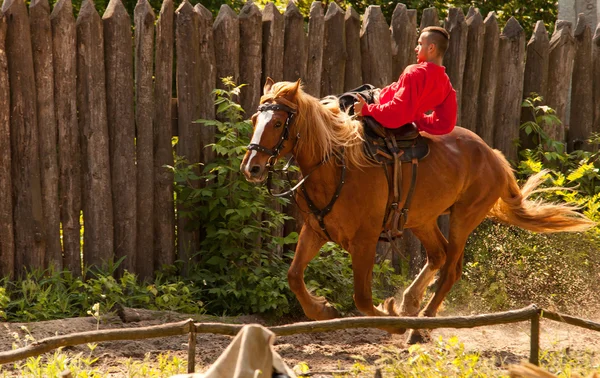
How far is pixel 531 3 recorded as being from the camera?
48.6 feet

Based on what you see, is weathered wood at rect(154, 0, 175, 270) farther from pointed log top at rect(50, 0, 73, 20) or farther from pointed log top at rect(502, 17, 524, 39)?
pointed log top at rect(502, 17, 524, 39)

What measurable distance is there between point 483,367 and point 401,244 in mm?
4232

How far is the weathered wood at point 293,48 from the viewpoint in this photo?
8922 mm

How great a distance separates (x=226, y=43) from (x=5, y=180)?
2.26 meters

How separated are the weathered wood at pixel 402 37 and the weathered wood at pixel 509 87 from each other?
119cm

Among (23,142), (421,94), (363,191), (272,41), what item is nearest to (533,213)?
(421,94)

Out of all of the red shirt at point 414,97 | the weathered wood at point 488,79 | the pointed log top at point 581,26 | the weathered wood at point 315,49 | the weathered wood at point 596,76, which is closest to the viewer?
the red shirt at point 414,97

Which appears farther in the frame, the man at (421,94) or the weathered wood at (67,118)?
the weathered wood at (67,118)

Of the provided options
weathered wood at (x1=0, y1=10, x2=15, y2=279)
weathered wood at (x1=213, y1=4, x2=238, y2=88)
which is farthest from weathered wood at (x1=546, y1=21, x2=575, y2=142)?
A: weathered wood at (x1=0, y1=10, x2=15, y2=279)

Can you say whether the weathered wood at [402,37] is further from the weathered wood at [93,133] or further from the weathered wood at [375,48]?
the weathered wood at [93,133]

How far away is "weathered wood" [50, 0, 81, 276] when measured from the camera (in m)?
7.88

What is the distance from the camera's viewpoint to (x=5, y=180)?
7.72m

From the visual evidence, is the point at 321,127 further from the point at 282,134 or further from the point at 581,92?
the point at 581,92

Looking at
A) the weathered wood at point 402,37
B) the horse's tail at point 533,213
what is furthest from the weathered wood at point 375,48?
the horse's tail at point 533,213
